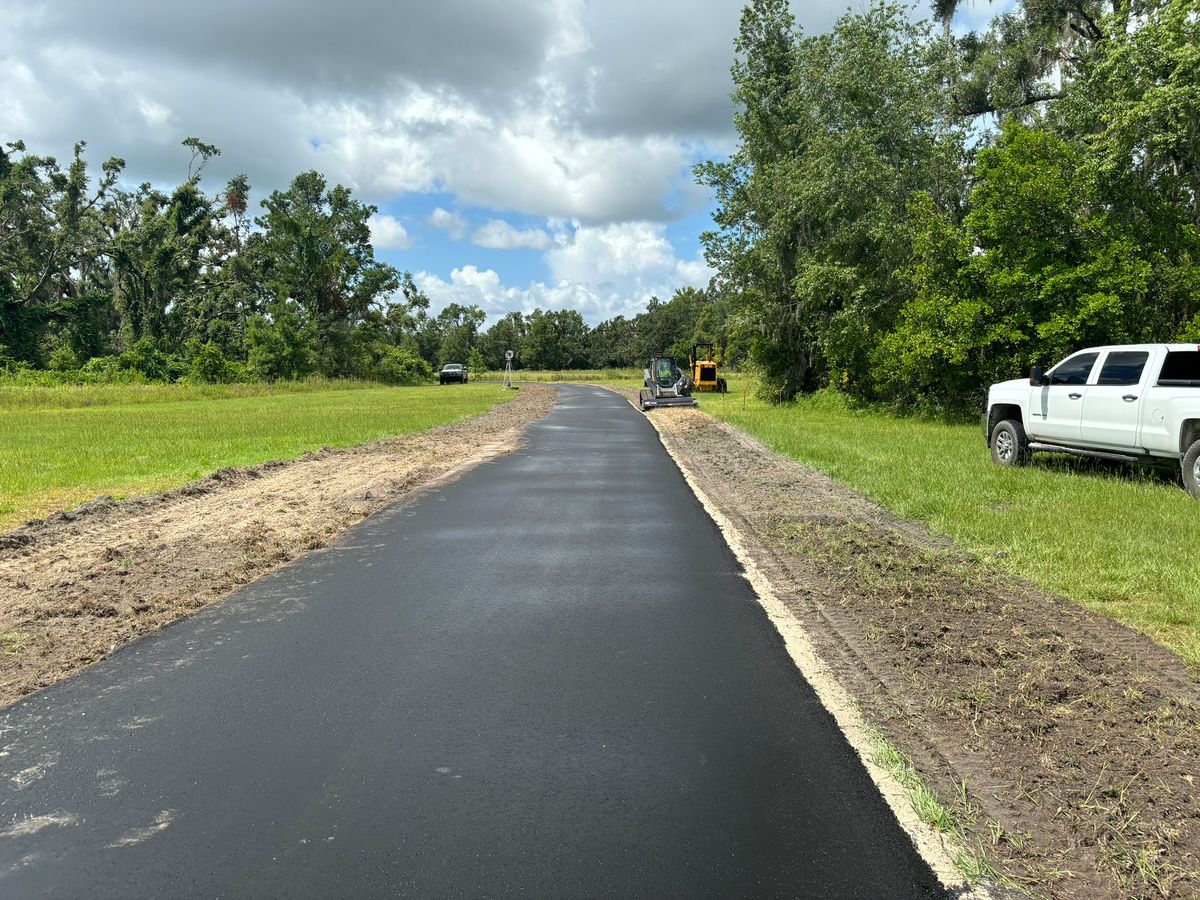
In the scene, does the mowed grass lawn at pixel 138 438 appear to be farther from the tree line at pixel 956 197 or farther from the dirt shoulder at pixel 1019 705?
the tree line at pixel 956 197

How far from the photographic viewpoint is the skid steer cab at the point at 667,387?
3397 cm

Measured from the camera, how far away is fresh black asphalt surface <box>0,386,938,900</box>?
119 inches

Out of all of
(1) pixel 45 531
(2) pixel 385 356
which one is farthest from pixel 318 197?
(1) pixel 45 531

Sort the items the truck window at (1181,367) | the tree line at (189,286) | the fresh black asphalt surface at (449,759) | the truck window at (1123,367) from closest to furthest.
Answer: the fresh black asphalt surface at (449,759) < the truck window at (1181,367) < the truck window at (1123,367) < the tree line at (189,286)

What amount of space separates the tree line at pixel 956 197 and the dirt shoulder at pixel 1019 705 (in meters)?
15.1

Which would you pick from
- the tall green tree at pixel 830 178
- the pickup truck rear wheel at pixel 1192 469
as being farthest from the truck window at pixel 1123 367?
the tall green tree at pixel 830 178

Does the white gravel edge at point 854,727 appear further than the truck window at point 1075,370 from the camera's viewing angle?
No

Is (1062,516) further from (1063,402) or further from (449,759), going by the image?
(449,759)

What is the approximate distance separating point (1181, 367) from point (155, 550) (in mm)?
13002

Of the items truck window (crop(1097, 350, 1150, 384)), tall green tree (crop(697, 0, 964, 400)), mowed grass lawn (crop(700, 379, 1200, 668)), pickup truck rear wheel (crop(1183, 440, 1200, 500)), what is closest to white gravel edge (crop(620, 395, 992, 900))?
mowed grass lawn (crop(700, 379, 1200, 668))

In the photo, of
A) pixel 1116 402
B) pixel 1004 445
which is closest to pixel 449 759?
pixel 1116 402

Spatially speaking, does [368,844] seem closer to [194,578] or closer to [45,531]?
[194,578]

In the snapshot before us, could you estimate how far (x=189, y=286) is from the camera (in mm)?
77000

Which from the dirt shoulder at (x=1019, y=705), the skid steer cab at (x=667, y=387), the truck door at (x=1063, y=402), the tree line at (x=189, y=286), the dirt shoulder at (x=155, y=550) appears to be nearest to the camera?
the dirt shoulder at (x=1019, y=705)
